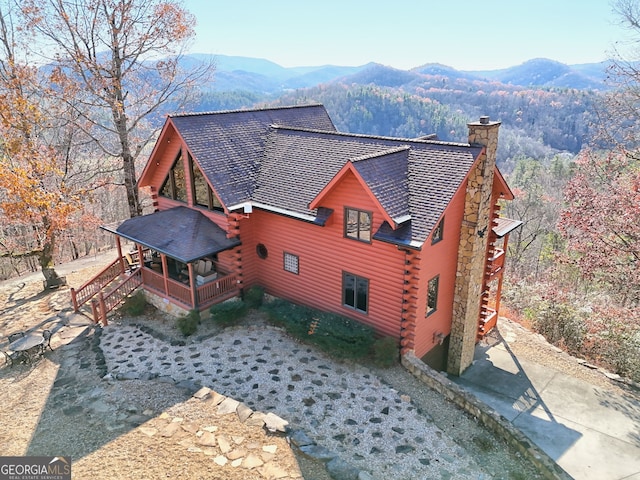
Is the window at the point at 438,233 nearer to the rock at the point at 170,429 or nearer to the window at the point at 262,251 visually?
the window at the point at 262,251

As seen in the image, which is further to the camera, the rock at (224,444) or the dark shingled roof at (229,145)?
the dark shingled roof at (229,145)

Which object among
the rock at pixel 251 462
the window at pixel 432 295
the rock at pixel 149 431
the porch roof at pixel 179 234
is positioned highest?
the porch roof at pixel 179 234

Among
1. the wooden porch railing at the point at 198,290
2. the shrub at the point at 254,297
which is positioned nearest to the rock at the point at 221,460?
the wooden porch railing at the point at 198,290

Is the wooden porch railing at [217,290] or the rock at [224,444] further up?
the wooden porch railing at [217,290]

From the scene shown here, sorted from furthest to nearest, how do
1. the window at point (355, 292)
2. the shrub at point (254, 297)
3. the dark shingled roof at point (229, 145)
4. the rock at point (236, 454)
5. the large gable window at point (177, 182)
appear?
the large gable window at point (177, 182), the shrub at point (254, 297), the dark shingled roof at point (229, 145), the window at point (355, 292), the rock at point (236, 454)

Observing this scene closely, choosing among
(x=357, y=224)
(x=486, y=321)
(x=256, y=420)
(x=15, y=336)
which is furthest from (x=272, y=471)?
(x=486, y=321)

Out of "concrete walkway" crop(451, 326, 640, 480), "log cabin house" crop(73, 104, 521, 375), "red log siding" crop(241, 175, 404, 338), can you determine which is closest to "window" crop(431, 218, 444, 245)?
"log cabin house" crop(73, 104, 521, 375)

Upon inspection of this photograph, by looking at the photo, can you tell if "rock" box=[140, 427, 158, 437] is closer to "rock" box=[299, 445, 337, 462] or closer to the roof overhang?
"rock" box=[299, 445, 337, 462]

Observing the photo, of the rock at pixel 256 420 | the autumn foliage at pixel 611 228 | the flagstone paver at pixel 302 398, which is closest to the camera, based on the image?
the flagstone paver at pixel 302 398
